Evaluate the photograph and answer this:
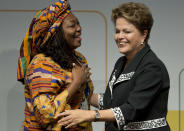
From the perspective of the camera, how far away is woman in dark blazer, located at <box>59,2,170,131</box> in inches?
68.8

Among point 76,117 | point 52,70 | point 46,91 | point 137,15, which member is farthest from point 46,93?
point 137,15

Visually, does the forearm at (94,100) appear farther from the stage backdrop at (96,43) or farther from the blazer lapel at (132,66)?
the stage backdrop at (96,43)

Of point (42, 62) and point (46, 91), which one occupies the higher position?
point (42, 62)

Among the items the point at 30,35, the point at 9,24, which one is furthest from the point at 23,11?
the point at 30,35

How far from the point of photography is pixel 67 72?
83.0 inches

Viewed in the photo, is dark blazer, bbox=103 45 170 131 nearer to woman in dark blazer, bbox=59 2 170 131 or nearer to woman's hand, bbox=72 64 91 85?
woman in dark blazer, bbox=59 2 170 131

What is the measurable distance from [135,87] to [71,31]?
0.66 meters

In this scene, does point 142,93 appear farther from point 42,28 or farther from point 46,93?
point 42,28

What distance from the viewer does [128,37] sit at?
1857mm

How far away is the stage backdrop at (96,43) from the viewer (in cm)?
308

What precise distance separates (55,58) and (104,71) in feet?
3.64

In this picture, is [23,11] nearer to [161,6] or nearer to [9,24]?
[9,24]

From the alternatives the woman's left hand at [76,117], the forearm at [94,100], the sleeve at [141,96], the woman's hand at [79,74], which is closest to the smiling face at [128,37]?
the sleeve at [141,96]

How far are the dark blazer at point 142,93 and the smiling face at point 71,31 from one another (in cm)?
46
